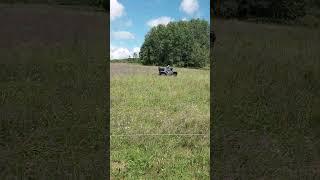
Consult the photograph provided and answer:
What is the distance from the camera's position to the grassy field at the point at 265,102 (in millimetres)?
4230

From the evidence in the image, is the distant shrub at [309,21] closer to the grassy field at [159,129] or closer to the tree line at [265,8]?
the tree line at [265,8]

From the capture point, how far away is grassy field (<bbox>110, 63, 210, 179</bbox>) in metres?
4.21

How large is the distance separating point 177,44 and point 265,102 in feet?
27.5

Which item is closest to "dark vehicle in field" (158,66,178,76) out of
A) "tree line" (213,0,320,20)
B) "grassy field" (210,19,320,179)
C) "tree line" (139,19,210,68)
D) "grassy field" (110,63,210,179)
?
"tree line" (139,19,210,68)

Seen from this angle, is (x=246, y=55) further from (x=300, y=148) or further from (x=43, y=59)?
(x=300, y=148)

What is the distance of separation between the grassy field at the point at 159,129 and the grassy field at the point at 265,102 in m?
0.23

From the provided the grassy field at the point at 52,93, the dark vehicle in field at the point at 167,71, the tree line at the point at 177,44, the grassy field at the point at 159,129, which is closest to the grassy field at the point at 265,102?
the grassy field at the point at 159,129

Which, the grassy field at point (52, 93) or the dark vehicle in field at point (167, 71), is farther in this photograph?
the dark vehicle in field at point (167, 71)

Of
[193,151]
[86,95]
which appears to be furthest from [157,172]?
[86,95]

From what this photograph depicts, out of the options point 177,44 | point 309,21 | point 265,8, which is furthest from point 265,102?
point 177,44

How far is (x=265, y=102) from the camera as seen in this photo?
20.5 feet

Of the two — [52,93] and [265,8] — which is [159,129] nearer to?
[52,93]

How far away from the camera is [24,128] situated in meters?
4.98

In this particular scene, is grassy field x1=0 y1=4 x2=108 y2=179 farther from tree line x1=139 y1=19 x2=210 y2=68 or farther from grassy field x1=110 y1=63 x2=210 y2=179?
→ tree line x1=139 y1=19 x2=210 y2=68
